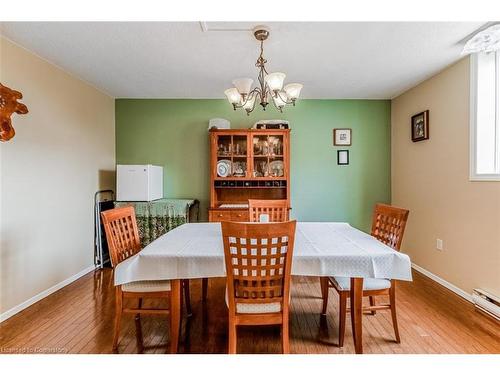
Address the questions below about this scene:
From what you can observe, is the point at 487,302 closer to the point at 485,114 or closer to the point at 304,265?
the point at 485,114

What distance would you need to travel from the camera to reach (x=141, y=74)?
3207 mm

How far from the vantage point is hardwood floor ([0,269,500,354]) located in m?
1.94

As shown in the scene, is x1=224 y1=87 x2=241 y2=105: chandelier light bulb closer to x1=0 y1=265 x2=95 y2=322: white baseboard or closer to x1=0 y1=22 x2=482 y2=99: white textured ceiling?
x1=0 y1=22 x2=482 y2=99: white textured ceiling

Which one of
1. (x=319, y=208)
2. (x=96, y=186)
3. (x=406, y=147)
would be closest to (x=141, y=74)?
(x=96, y=186)

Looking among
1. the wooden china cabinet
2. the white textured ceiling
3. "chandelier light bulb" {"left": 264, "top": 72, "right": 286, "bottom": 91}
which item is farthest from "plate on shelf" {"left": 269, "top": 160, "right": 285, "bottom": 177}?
"chandelier light bulb" {"left": 264, "top": 72, "right": 286, "bottom": 91}

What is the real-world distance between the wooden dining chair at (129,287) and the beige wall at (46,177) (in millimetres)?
1120

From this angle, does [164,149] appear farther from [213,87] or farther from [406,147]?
[406,147]

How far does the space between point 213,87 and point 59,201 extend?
7.29 ft

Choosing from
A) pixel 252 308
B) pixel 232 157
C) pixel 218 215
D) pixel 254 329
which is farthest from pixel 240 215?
pixel 252 308

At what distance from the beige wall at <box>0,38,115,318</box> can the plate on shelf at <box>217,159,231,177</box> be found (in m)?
1.62

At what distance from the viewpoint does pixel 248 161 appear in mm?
3879

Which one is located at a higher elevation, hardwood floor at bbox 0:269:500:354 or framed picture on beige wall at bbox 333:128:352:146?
framed picture on beige wall at bbox 333:128:352:146

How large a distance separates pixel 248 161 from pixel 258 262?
8.10ft

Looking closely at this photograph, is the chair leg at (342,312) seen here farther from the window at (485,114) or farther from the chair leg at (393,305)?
the window at (485,114)
